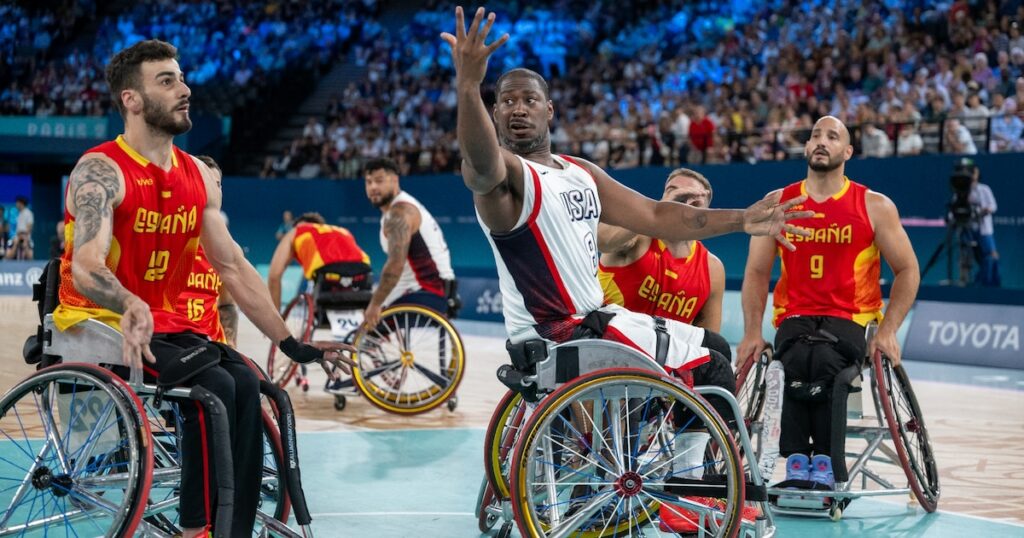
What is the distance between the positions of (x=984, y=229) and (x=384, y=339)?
712 centimetres

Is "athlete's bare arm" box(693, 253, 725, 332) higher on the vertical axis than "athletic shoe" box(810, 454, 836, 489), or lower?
higher

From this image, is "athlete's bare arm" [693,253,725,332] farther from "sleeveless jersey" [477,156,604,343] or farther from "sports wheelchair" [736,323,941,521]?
"sleeveless jersey" [477,156,604,343]

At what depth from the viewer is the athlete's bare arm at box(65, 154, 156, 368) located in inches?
138

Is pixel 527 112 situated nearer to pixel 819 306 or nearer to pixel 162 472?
pixel 162 472

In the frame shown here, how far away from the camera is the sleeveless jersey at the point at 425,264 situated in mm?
8492

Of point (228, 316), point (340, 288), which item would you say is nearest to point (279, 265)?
point (340, 288)

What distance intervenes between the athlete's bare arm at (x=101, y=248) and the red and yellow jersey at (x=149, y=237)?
0.04 metres

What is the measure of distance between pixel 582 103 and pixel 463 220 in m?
2.83

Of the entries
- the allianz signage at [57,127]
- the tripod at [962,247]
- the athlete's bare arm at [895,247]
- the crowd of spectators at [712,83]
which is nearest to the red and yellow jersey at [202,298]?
the athlete's bare arm at [895,247]

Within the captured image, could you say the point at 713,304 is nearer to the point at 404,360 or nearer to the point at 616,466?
the point at 616,466

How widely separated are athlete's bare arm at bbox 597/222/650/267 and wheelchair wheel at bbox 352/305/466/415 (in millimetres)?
2849

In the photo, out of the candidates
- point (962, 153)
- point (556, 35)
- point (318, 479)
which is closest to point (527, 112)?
point (318, 479)

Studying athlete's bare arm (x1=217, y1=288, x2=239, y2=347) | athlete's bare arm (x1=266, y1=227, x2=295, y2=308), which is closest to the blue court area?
athlete's bare arm (x1=217, y1=288, x2=239, y2=347)

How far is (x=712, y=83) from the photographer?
17406 millimetres
